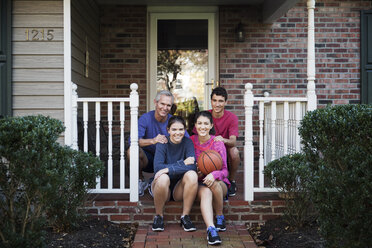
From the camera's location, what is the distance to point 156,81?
637cm

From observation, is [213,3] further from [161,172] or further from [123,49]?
[161,172]

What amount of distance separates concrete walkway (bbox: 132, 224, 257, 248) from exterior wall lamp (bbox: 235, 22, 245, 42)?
130 inches

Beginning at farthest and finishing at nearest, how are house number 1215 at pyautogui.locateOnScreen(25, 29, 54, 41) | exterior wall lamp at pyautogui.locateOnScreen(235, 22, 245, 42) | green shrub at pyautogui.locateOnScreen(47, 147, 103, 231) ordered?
exterior wall lamp at pyautogui.locateOnScreen(235, 22, 245, 42) < house number 1215 at pyautogui.locateOnScreen(25, 29, 54, 41) < green shrub at pyautogui.locateOnScreen(47, 147, 103, 231)

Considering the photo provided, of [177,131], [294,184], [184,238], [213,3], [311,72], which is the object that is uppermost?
[213,3]

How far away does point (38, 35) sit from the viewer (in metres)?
4.05

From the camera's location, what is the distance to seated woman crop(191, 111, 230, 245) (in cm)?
346

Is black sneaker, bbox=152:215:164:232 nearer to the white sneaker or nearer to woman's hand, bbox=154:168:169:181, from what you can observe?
woman's hand, bbox=154:168:169:181

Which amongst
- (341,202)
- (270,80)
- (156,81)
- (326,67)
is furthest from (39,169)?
(326,67)

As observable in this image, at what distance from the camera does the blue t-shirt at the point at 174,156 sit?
11.8 ft

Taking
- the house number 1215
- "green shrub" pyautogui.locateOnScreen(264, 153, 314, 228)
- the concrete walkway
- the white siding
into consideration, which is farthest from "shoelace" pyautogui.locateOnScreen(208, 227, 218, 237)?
the house number 1215

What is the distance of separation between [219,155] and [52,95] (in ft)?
5.97

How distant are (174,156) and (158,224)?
64 cm

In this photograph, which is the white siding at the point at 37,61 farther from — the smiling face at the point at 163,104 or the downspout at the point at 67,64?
the smiling face at the point at 163,104

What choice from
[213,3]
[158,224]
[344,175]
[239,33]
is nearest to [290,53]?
[239,33]
